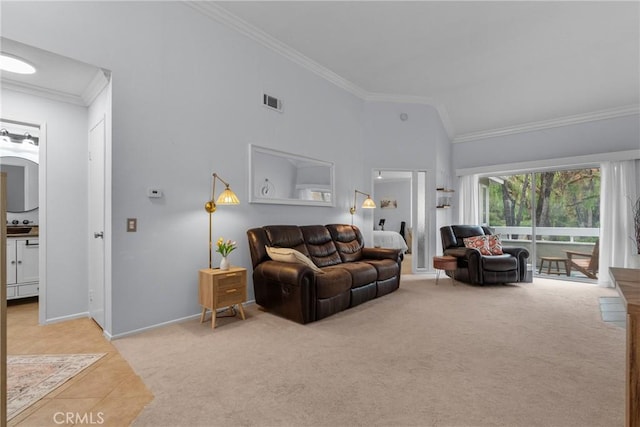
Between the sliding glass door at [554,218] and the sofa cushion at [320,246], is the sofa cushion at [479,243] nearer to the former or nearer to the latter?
the sliding glass door at [554,218]

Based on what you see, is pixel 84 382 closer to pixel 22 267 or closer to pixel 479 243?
pixel 22 267

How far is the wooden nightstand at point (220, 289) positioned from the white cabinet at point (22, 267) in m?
2.44

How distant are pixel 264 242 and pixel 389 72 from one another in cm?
342

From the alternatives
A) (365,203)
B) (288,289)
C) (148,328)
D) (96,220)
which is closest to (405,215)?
(365,203)

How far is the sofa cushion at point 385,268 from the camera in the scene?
4.07 metres

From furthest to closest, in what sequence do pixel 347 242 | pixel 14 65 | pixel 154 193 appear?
pixel 347 242, pixel 154 193, pixel 14 65

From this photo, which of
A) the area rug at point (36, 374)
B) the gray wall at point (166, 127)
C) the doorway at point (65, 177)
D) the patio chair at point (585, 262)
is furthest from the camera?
the patio chair at point (585, 262)

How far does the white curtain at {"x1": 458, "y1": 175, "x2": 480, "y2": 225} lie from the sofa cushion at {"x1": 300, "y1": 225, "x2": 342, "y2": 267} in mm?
3842

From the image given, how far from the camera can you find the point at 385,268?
4.14 meters

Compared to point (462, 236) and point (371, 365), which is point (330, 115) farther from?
point (371, 365)

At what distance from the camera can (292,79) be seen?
14.4 feet

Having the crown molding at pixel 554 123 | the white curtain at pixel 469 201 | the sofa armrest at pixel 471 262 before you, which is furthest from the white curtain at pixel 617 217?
the sofa armrest at pixel 471 262

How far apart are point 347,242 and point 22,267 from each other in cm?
423

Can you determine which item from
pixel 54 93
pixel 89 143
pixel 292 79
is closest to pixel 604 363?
pixel 292 79
